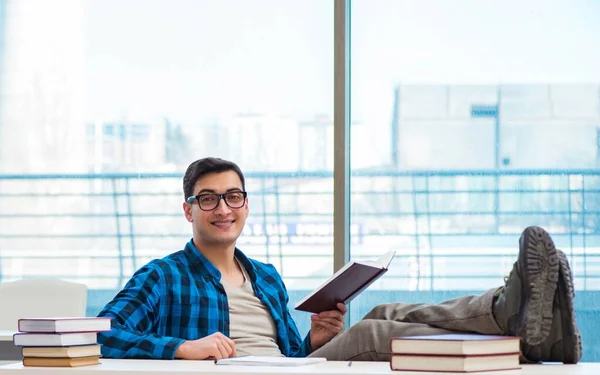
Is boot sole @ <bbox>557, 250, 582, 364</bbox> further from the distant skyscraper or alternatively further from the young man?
the distant skyscraper

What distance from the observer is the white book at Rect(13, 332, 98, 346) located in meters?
2.18

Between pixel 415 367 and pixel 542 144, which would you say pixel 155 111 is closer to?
pixel 542 144

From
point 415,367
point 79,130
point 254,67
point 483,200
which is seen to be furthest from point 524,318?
point 79,130

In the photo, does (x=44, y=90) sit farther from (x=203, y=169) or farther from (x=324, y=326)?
(x=324, y=326)

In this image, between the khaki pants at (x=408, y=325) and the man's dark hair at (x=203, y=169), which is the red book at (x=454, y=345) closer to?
the khaki pants at (x=408, y=325)

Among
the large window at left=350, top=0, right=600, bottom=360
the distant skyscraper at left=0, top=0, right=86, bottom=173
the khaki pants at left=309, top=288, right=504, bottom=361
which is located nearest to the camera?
the khaki pants at left=309, top=288, right=504, bottom=361

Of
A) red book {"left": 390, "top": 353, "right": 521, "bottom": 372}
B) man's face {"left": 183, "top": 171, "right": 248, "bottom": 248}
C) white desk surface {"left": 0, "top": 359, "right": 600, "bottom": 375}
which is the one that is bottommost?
white desk surface {"left": 0, "top": 359, "right": 600, "bottom": 375}

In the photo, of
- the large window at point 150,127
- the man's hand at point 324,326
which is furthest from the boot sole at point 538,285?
the large window at point 150,127

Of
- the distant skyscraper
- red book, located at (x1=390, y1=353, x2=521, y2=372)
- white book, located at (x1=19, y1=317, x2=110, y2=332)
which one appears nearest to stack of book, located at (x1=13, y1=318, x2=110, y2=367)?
white book, located at (x1=19, y1=317, x2=110, y2=332)

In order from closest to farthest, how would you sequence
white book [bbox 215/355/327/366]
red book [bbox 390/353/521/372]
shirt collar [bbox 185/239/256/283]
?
red book [bbox 390/353/521/372] < white book [bbox 215/355/327/366] < shirt collar [bbox 185/239/256/283]

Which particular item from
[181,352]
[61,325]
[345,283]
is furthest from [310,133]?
[61,325]

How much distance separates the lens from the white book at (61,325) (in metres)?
2.21

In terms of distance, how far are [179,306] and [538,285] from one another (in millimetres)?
1225

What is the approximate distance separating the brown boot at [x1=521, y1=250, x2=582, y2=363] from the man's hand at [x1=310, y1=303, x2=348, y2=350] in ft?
2.82
